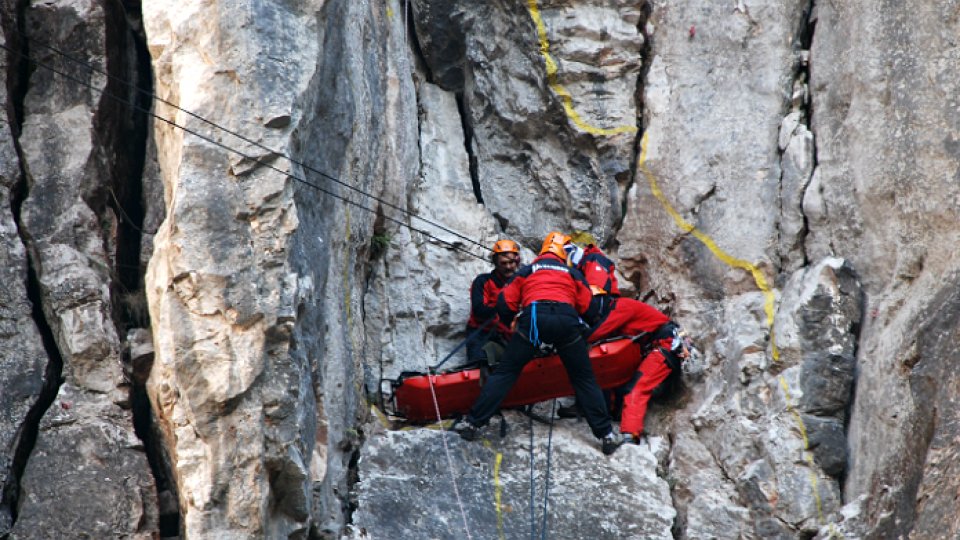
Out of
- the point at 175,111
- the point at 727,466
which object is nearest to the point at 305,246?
the point at 175,111

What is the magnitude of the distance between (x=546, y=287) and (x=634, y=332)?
0.98 meters

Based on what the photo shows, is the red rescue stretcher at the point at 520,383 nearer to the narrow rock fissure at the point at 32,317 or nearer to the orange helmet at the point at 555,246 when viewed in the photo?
Answer: the orange helmet at the point at 555,246

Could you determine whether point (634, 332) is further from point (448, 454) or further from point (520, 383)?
point (448, 454)

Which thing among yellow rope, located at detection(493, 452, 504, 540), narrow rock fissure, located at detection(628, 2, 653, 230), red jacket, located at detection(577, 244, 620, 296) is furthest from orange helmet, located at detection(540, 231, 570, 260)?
yellow rope, located at detection(493, 452, 504, 540)

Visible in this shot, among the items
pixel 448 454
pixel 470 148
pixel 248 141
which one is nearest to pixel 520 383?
pixel 448 454

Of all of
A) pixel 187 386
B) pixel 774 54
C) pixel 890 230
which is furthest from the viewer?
pixel 774 54

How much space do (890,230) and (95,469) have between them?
228 inches

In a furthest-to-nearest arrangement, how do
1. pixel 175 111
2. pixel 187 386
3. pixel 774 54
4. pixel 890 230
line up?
pixel 774 54 < pixel 890 230 < pixel 175 111 < pixel 187 386

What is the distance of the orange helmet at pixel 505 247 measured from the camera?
11125 millimetres

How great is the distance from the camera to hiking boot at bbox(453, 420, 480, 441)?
1034cm

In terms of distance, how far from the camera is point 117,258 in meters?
9.55

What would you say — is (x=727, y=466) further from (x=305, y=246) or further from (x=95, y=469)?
(x=95, y=469)

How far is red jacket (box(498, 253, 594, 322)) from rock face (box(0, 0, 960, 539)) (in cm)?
90

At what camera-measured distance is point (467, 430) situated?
10.4 metres
